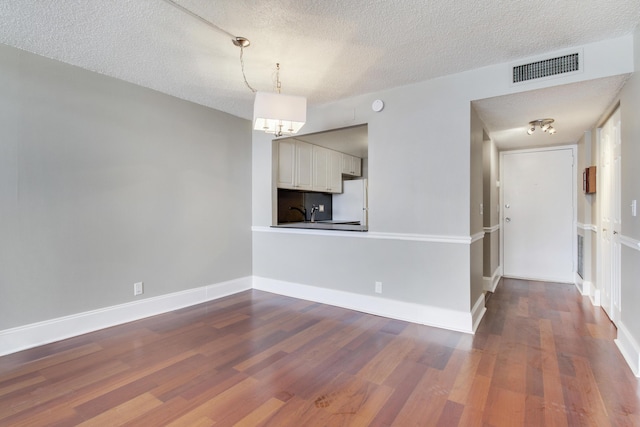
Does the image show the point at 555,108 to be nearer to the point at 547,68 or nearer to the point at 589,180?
the point at 547,68

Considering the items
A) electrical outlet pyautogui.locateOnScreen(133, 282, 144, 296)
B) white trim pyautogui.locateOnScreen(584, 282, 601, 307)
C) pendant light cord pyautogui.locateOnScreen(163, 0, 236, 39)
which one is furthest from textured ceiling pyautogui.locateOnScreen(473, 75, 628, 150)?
electrical outlet pyautogui.locateOnScreen(133, 282, 144, 296)

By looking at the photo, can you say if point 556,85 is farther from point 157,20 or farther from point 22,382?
point 22,382

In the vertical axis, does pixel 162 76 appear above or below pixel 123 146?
above

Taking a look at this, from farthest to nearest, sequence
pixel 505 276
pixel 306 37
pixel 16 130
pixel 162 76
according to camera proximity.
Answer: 1. pixel 505 276
2. pixel 162 76
3. pixel 16 130
4. pixel 306 37

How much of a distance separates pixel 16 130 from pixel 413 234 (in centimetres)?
366

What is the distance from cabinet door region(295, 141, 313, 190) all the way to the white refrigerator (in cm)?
131

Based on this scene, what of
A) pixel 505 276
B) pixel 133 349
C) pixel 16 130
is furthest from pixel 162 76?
pixel 505 276

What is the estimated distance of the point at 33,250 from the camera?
103 inches

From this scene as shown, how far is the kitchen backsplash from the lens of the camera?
5.29 meters

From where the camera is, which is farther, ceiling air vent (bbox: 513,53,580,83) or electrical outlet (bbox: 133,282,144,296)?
electrical outlet (bbox: 133,282,144,296)

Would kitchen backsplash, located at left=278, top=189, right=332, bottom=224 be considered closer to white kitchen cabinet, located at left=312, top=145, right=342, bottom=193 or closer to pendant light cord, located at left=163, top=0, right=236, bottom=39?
white kitchen cabinet, located at left=312, top=145, right=342, bottom=193

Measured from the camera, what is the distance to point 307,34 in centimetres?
231

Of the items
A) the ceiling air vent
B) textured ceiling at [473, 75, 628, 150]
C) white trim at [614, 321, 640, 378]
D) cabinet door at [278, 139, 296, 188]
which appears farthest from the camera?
cabinet door at [278, 139, 296, 188]

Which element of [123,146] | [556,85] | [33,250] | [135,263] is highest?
[556,85]
